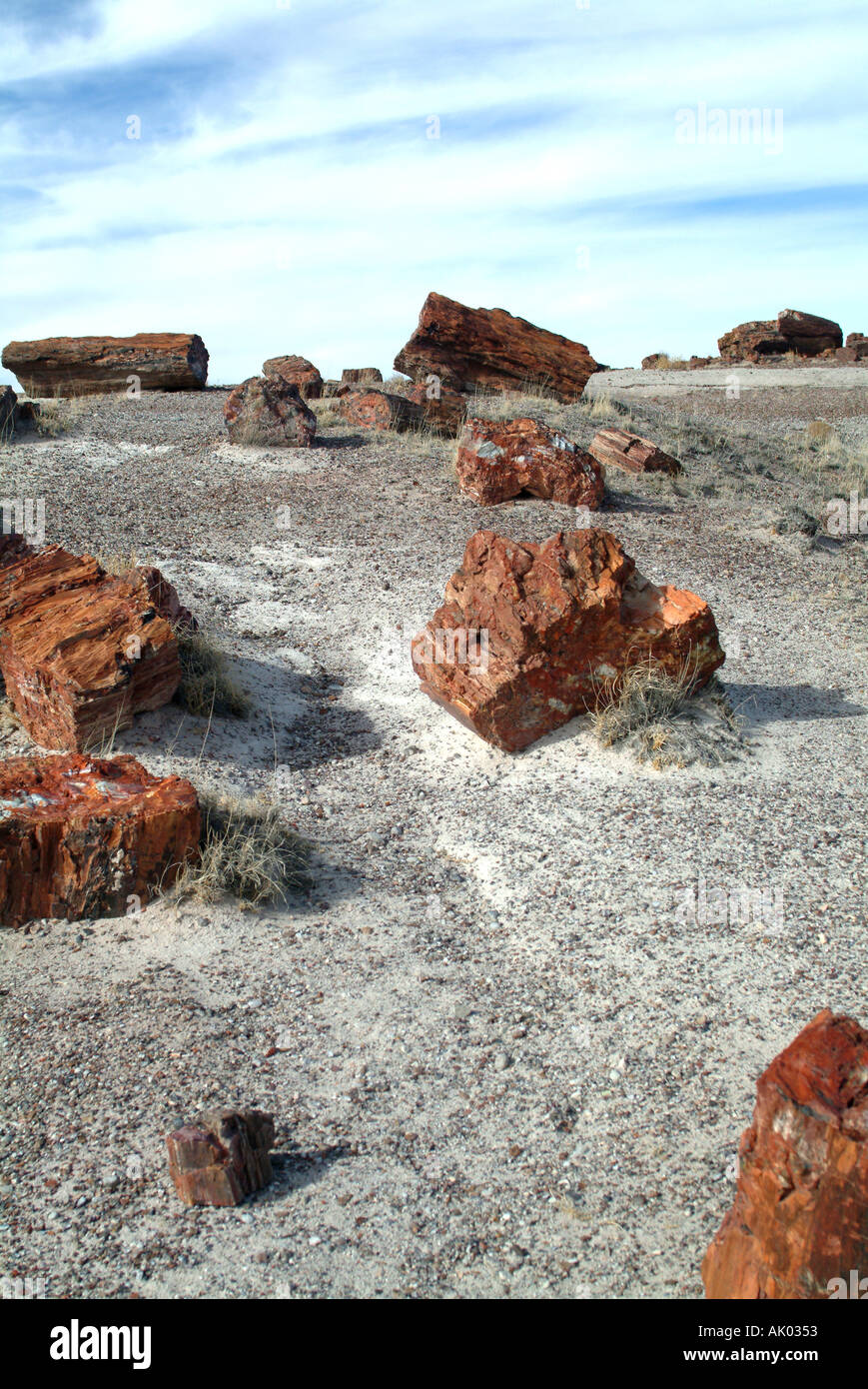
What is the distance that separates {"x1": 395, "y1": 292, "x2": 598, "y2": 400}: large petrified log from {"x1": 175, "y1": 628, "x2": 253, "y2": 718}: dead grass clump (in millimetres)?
10264

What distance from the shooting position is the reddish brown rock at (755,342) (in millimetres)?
28562

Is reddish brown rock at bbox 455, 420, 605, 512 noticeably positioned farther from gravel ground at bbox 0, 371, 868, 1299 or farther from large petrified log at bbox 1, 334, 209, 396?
large petrified log at bbox 1, 334, 209, 396

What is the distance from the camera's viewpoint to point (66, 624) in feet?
21.5

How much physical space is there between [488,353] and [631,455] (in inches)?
179

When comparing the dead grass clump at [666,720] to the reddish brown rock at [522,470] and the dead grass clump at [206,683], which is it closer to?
the dead grass clump at [206,683]

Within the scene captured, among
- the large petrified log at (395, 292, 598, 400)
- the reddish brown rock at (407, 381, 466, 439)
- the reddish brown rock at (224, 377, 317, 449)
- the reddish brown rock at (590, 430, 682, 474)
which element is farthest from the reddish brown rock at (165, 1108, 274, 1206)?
the large petrified log at (395, 292, 598, 400)

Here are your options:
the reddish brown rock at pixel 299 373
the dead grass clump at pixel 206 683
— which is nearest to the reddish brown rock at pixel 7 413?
the reddish brown rock at pixel 299 373

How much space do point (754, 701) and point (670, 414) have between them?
38.5ft

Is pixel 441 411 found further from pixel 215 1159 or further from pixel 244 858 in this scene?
pixel 215 1159

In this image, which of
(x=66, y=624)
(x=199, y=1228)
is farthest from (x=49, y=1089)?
(x=66, y=624)

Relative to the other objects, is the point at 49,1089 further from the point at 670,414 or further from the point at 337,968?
the point at 670,414

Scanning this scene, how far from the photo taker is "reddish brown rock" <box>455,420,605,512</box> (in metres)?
11.6

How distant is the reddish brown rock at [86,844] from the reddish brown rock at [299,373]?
12.7m

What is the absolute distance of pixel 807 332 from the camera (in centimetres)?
2825
